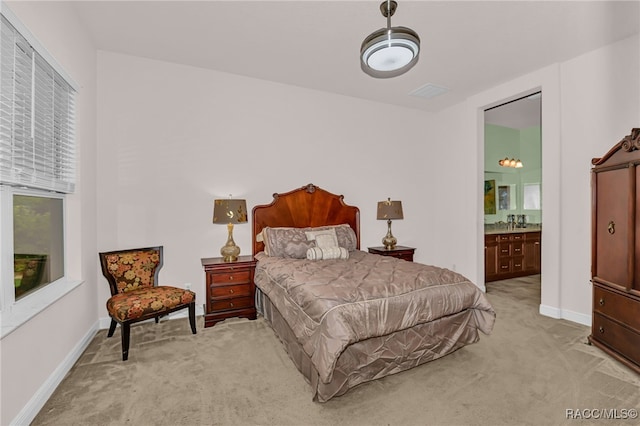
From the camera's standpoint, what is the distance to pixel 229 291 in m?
3.39

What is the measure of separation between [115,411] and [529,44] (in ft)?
15.7

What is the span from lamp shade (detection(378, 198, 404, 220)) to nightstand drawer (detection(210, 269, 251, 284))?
215 centimetres

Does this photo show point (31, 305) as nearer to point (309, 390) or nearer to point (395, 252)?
point (309, 390)

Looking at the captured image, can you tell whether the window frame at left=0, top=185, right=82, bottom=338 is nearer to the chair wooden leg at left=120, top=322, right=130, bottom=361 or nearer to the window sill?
the window sill

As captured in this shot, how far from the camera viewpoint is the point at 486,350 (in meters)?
2.70

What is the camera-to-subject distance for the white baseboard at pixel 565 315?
3.34m

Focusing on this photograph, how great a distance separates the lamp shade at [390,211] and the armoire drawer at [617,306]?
7.52 feet

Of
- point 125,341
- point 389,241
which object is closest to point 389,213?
point 389,241

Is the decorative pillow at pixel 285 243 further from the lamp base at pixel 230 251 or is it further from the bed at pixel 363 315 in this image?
the lamp base at pixel 230 251

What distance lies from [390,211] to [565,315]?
7.83 ft

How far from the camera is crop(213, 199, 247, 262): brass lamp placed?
3492 mm

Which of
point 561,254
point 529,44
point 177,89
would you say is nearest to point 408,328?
point 561,254

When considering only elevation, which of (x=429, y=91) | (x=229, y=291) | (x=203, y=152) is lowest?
(x=229, y=291)

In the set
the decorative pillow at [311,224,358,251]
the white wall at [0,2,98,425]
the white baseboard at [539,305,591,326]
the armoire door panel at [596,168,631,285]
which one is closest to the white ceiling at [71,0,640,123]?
the white wall at [0,2,98,425]
